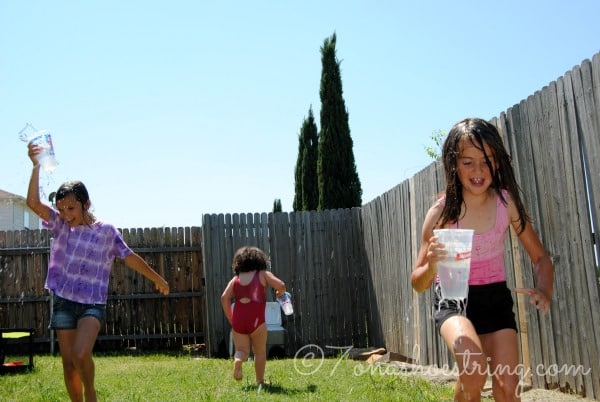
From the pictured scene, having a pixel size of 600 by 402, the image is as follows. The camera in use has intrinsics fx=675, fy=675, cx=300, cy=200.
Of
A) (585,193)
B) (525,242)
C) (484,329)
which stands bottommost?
(484,329)

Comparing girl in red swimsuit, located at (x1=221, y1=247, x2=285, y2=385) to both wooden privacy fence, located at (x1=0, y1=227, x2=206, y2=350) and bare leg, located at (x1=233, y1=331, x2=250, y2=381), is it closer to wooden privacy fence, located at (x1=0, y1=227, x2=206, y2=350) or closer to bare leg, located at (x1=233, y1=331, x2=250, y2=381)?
bare leg, located at (x1=233, y1=331, x2=250, y2=381)

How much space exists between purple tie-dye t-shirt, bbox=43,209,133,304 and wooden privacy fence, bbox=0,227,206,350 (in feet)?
22.0

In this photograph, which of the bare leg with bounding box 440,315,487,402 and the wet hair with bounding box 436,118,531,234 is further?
the wet hair with bounding box 436,118,531,234

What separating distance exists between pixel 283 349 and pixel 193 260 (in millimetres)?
2539

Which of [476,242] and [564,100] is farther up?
[564,100]

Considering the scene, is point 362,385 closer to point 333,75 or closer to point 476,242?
point 476,242

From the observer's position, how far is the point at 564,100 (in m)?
4.93

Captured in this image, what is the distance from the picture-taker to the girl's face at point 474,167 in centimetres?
→ 336

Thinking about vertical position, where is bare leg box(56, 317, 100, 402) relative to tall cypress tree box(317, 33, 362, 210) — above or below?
below

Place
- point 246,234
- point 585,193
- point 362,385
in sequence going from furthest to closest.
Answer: point 246,234
point 362,385
point 585,193

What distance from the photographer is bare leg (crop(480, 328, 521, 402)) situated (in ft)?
9.96

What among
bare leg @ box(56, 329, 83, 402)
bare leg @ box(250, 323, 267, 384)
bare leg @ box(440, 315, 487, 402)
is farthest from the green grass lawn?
bare leg @ box(440, 315, 487, 402)

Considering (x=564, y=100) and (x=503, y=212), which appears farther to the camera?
(x=564, y=100)

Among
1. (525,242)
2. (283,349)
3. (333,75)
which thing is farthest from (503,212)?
(333,75)
